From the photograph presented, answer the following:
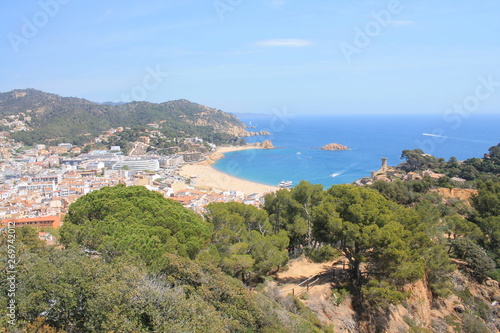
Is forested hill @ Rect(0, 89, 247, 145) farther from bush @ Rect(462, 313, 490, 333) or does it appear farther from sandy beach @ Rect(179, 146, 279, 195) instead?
bush @ Rect(462, 313, 490, 333)

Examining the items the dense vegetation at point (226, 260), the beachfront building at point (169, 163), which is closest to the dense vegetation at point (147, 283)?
the dense vegetation at point (226, 260)

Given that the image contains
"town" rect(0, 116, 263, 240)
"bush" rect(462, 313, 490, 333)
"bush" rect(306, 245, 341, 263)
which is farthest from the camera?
"town" rect(0, 116, 263, 240)

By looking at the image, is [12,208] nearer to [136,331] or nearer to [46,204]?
[46,204]

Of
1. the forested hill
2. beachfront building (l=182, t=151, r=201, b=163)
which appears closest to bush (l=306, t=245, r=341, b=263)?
beachfront building (l=182, t=151, r=201, b=163)

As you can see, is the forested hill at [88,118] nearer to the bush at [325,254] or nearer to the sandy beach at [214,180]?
the sandy beach at [214,180]

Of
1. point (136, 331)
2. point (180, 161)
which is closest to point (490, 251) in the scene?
point (136, 331)
